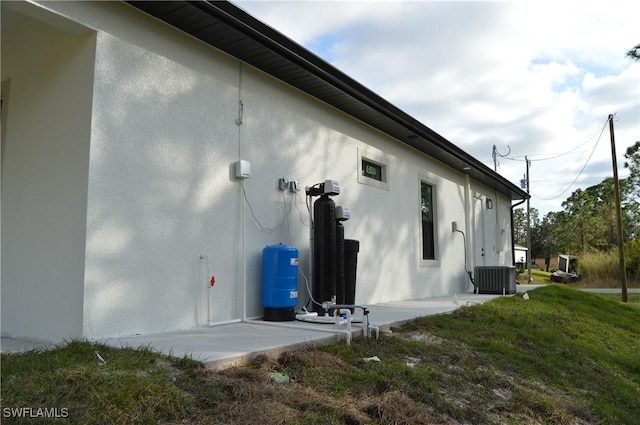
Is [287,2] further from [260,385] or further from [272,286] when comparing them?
[260,385]

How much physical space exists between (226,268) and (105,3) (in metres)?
3.00

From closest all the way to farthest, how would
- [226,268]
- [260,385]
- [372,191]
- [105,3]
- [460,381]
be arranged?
[260,385] < [460,381] < [105,3] < [226,268] < [372,191]

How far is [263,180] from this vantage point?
6.22m

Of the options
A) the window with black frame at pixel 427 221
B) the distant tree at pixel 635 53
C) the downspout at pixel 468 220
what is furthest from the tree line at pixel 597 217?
the window with black frame at pixel 427 221

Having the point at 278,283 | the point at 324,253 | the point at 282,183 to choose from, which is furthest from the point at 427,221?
the point at 278,283

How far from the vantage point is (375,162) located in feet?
29.3

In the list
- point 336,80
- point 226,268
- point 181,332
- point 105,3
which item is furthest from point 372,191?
point 105,3

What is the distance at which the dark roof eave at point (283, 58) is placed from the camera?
4.89 meters

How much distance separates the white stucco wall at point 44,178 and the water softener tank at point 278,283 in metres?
2.22

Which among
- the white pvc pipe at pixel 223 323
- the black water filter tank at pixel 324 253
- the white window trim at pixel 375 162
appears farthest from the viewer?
the white window trim at pixel 375 162

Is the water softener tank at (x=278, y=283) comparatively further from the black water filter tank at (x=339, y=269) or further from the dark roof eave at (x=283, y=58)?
the dark roof eave at (x=283, y=58)

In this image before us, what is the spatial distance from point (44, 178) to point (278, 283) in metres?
2.74

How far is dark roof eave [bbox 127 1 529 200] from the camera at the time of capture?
489 cm

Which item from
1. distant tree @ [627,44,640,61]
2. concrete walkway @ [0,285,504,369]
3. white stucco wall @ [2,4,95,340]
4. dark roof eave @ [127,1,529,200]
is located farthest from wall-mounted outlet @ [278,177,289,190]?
distant tree @ [627,44,640,61]
